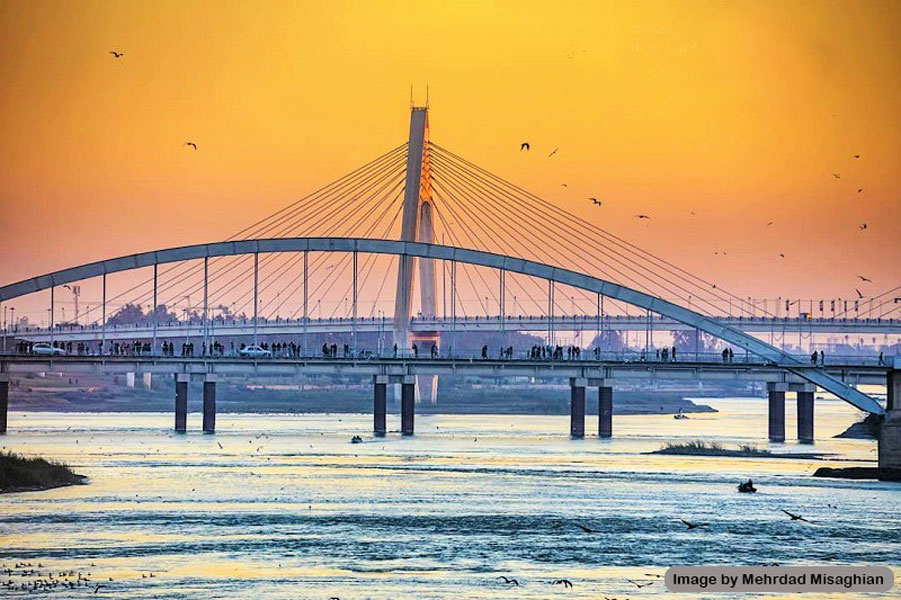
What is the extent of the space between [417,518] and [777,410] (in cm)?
6343

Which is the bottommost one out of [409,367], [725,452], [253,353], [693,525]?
[693,525]

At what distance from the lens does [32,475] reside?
79750 mm

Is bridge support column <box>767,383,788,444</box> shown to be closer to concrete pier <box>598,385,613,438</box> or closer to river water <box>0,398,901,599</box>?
concrete pier <box>598,385,613,438</box>

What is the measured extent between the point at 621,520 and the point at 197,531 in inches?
656

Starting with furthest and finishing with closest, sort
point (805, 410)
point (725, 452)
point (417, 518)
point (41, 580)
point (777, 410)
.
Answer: point (805, 410) → point (777, 410) → point (725, 452) → point (417, 518) → point (41, 580)

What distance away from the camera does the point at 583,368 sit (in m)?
128

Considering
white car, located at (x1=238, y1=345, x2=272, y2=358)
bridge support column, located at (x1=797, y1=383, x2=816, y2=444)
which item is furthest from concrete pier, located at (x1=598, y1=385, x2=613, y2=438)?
white car, located at (x1=238, y1=345, x2=272, y2=358)

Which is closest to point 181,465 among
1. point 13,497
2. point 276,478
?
point 276,478

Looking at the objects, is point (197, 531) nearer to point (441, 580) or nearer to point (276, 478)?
point (441, 580)

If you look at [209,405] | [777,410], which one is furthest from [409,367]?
[777,410]

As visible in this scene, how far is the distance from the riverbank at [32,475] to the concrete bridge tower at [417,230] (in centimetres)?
7515

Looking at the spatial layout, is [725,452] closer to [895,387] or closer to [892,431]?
[892,431]

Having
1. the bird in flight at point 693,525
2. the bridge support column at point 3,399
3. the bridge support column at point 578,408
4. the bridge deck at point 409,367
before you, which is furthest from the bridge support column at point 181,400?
the bird in flight at point 693,525

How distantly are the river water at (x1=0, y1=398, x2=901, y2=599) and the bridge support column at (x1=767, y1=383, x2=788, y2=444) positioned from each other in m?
Result: 12.1
